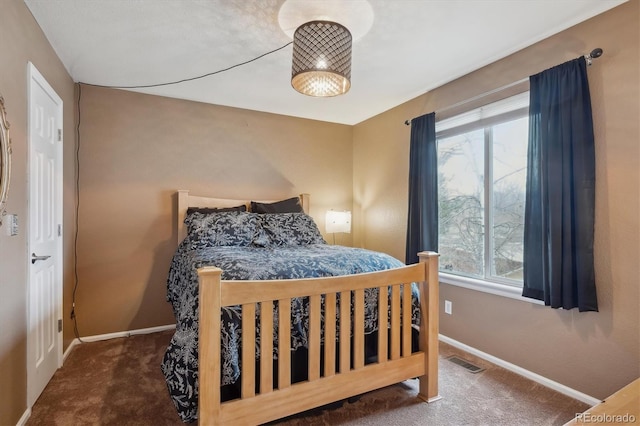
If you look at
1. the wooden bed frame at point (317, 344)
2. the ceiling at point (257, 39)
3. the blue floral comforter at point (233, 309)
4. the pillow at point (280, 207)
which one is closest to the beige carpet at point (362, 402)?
the wooden bed frame at point (317, 344)

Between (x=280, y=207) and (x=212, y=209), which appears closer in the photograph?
(x=212, y=209)

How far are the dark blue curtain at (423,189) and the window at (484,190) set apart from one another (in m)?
0.16

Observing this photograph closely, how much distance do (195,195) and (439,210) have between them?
2475 millimetres

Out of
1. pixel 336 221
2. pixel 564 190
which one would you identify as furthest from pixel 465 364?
pixel 336 221

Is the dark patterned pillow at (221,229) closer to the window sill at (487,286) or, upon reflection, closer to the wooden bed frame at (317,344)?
the wooden bed frame at (317,344)

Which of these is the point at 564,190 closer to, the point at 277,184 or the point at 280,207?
the point at 280,207

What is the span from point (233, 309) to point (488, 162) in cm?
232

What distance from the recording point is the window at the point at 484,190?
2.49 metres

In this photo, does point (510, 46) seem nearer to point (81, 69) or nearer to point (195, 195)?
point (195, 195)

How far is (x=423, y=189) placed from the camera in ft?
10.1

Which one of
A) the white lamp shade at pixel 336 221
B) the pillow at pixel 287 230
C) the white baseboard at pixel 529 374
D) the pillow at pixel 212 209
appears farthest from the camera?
the white lamp shade at pixel 336 221

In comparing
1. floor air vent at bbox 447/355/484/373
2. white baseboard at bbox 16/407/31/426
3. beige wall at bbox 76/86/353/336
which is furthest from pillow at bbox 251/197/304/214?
white baseboard at bbox 16/407/31/426

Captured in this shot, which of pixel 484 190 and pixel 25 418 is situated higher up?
pixel 484 190

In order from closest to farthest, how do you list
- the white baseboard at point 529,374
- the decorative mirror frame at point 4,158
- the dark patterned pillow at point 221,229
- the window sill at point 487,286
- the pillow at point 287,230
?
1. the decorative mirror frame at point 4,158
2. the white baseboard at point 529,374
3. the window sill at point 487,286
4. the dark patterned pillow at point 221,229
5. the pillow at point 287,230
